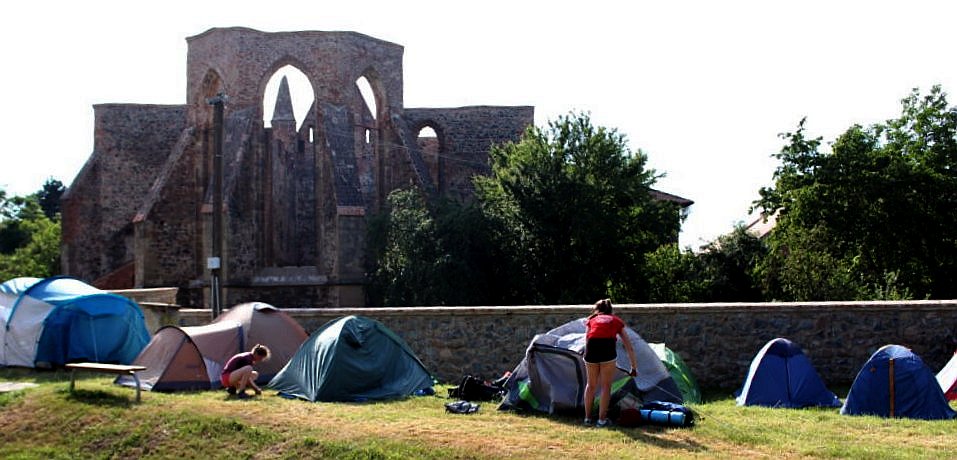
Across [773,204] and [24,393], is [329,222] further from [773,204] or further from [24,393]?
[24,393]

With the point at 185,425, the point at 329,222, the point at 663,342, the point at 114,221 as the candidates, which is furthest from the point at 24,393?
the point at 114,221

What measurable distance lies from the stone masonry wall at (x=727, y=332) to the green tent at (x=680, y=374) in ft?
5.15

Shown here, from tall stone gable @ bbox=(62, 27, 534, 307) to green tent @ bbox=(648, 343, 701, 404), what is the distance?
16249 millimetres

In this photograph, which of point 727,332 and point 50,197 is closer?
point 727,332

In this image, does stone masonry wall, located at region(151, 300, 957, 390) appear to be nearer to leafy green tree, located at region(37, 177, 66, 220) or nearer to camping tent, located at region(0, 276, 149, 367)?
camping tent, located at region(0, 276, 149, 367)

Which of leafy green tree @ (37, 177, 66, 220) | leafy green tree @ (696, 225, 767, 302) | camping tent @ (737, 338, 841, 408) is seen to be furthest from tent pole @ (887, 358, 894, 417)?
leafy green tree @ (37, 177, 66, 220)

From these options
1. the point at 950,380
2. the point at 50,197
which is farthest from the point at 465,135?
the point at 50,197

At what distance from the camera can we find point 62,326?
55.5 ft

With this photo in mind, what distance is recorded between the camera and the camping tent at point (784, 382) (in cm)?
1281

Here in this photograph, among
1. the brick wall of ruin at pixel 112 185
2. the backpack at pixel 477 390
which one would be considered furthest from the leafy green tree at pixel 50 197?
the backpack at pixel 477 390

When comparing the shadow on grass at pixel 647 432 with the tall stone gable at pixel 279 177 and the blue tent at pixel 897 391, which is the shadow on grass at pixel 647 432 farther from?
the tall stone gable at pixel 279 177

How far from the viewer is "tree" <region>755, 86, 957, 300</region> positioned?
26.7 m

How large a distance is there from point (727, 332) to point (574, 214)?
10164 millimetres

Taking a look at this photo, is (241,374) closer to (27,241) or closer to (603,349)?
(603,349)
